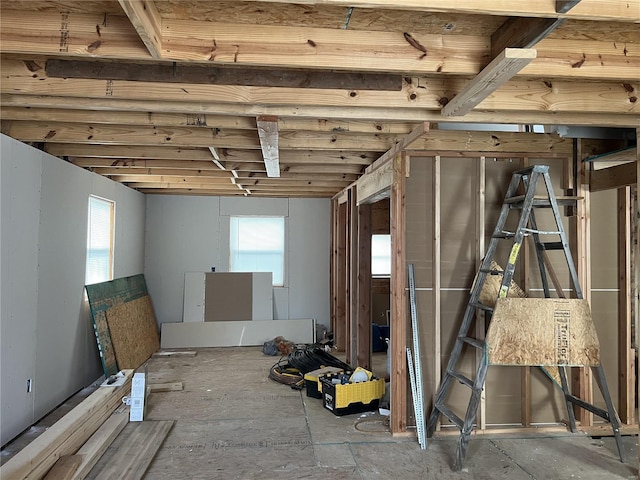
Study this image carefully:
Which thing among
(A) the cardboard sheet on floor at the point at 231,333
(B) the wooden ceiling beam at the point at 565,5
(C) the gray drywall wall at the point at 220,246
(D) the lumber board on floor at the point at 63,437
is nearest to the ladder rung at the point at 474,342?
(B) the wooden ceiling beam at the point at 565,5

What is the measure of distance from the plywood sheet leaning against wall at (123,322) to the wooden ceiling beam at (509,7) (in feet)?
15.4

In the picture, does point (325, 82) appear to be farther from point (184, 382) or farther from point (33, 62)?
point (184, 382)

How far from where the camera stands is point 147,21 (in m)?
1.81

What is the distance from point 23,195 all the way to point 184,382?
273 centimetres

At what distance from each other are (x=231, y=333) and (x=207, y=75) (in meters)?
5.43

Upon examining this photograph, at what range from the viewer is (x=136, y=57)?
212 cm

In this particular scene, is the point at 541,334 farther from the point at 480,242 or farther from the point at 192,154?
the point at 192,154

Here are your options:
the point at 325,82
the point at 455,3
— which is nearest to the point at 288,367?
the point at 325,82

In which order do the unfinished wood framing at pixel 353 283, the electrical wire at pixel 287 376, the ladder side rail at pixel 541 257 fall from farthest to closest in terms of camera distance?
the unfinished wood framing at pixel 353 283, the electrical wire at pixel 287 376, the ladder side rail at pixel 541 257

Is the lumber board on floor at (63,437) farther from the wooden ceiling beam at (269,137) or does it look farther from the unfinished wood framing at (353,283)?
the unfinished wood framing at (353,283)

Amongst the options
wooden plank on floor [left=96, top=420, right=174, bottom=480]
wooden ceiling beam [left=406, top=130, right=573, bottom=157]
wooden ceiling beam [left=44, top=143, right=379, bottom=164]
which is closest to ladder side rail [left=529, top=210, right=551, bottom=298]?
wooden ceiling beam [left=406, top=130, right=573, bottom=157]

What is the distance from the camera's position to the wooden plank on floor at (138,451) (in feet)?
9.92

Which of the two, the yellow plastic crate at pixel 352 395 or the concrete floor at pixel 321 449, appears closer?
the concrete floor at pixel 321 449

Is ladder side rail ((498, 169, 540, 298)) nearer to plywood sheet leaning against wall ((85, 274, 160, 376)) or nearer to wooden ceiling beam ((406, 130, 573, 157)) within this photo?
wooden ceiling beam ((406, 130, 573, 157))
